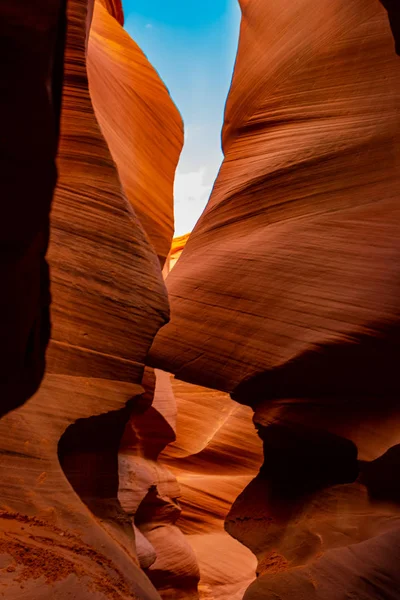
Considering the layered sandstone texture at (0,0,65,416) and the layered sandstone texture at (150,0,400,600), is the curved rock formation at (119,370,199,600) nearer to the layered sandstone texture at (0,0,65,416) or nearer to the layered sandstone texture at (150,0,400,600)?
the layered sandstone texture at (150,0,400,600)

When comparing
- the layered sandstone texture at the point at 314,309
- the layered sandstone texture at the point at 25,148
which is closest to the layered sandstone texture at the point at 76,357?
the layered sandstone texture at the point at 25,148

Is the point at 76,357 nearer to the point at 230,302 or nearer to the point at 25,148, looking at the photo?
the point at 230,302

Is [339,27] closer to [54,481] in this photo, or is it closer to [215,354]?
[215,354]

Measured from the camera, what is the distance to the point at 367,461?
4.09 m

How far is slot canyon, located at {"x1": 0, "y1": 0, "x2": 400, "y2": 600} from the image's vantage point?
257 centimetres

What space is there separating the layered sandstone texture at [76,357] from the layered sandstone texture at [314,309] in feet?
2.73

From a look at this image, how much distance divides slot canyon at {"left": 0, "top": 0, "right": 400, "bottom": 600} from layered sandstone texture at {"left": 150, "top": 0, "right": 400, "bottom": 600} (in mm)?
16

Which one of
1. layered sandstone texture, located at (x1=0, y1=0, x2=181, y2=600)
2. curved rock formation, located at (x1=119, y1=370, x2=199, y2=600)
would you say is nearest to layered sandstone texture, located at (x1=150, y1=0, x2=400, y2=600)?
layered sandstone texture, located at (x1=0, y1=0, x2=181, y2=600)

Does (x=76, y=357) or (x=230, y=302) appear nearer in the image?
(x=76, y=357)

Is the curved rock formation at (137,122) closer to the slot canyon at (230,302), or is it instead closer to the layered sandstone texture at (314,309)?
the slot canyon at (230,302)

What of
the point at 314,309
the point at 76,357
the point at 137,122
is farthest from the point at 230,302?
the point at 137,122

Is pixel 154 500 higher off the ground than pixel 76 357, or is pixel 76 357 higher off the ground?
pixel 76 357

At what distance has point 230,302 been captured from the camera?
477 centimetres

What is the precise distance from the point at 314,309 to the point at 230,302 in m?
0.68
